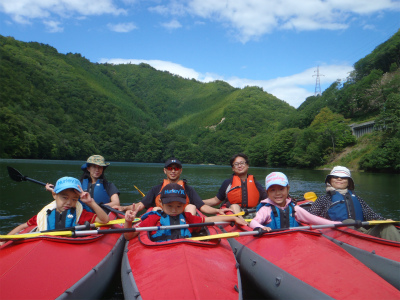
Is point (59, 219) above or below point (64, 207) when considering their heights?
below

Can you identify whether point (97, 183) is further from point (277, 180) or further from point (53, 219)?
point (277, 180)

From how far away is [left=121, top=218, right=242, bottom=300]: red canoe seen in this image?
295cm

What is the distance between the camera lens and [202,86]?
579 feet

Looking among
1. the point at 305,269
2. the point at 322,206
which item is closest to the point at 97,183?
the point at 322,206

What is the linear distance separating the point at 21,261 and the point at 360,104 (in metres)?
66.1

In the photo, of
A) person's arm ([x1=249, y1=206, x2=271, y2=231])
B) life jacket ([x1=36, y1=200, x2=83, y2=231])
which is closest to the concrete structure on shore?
person's arm ([x1=249, y1=206, x2=271, y2=231])

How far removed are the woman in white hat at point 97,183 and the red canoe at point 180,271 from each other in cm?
255

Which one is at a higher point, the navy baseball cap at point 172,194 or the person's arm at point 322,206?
the navy baseball cap at point 172,194

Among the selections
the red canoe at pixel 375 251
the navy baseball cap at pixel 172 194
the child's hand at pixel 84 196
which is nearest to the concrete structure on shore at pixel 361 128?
the red canoe at pixel 375 251

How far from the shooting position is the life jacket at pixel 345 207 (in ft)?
16.6

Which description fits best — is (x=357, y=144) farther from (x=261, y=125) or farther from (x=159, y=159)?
(x=261, y=125)

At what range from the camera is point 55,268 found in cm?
332

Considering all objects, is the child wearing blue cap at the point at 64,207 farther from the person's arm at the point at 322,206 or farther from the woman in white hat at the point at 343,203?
the woman in white hat at the point at 343,203

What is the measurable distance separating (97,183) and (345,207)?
4692mm
